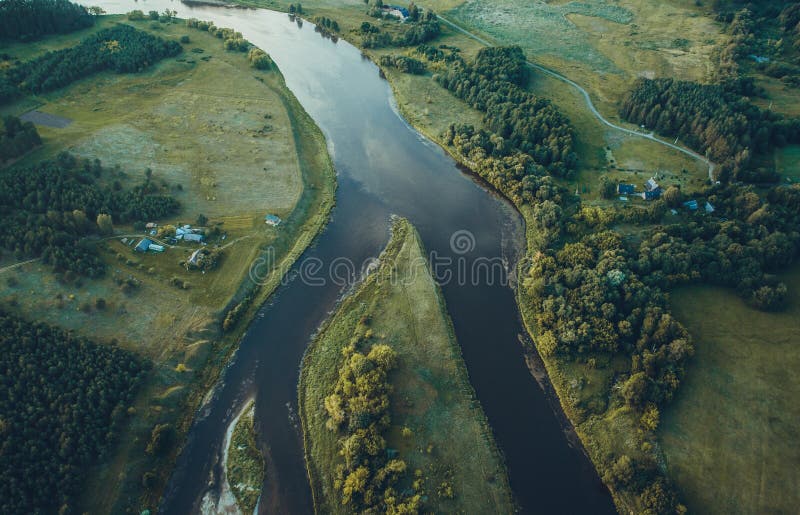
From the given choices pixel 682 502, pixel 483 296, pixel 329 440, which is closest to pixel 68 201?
pixel 329 440

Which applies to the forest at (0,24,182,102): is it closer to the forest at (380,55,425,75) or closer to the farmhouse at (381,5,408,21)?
the forest at (380,55,425,75)

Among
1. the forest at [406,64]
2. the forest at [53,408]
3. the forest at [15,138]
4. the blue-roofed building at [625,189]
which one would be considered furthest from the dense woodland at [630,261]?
the forest at [15,138]

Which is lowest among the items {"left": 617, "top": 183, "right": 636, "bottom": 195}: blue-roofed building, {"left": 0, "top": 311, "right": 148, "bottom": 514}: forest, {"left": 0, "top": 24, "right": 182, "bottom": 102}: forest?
{"left": 0, "top": 311, "right": 148, "bottom": 514}: forest

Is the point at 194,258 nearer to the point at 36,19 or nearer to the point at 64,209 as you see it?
the point at 64,209

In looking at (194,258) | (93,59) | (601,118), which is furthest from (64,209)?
(601,118)

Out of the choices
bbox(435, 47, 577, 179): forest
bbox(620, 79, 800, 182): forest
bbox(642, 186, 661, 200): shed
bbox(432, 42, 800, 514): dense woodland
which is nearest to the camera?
bbox(432, 42, 800, 514): dense woodland

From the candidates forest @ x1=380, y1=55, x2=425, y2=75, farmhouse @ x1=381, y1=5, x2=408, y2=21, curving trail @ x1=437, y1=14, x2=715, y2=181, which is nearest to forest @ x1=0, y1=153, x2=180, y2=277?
forest @ x1=380, y1=55, x2=425, y2=75

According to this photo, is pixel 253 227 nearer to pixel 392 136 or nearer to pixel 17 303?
pixel 17 303
